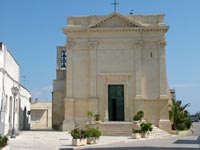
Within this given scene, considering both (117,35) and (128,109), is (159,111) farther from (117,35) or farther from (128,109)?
(117,35)

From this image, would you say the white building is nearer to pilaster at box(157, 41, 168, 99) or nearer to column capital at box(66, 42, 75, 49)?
column capital at box(66, 42, 75, 49)

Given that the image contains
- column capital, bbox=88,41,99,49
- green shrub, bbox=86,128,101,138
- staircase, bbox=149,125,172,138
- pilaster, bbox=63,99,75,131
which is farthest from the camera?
column capital, bbox=88,41,99,49

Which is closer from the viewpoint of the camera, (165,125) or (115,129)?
(115,129)

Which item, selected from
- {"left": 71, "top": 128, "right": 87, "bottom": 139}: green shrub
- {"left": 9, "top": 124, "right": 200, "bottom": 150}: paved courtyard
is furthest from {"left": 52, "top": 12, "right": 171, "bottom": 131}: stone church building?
{"left": 71, "top": 128, "right": 87, "bottom": 139}: green shrub

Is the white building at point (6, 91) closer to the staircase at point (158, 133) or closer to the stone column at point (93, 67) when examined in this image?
the stone column at point (93, 67)

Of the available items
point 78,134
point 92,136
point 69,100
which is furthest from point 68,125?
point 78,134

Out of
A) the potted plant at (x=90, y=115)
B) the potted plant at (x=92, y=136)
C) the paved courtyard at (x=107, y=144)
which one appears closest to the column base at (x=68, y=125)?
the potted plant at (x=90, y=115)

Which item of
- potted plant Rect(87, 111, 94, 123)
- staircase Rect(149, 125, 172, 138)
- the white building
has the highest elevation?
the white building

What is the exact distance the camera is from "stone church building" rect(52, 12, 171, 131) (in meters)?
34.5

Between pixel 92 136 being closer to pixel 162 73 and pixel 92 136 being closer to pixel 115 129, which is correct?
pixel 115 129

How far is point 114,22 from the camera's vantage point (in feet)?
116

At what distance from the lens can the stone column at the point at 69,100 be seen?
34.1 m

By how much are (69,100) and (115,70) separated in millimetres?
5077

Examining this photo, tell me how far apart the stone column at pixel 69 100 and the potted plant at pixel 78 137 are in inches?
543
